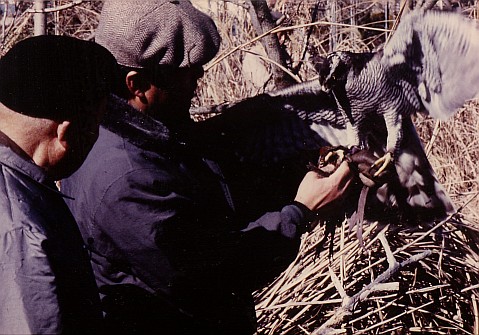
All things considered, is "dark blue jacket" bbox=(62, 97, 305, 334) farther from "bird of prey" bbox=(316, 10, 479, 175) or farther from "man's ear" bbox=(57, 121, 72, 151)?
"bird of prey" bbox=(316, 10, 479, 175)

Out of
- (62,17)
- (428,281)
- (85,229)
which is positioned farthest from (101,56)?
(62,17)

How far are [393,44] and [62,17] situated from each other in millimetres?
3509

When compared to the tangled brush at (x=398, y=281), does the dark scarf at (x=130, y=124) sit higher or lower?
higher

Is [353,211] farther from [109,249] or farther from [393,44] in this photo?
[109,249]

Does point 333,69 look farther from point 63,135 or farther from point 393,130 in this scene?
point 63,135

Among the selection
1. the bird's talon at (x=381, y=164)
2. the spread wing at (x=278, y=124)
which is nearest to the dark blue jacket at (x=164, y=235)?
the bird's talon at (x=381, y=164)

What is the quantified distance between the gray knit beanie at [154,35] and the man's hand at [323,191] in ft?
1.39

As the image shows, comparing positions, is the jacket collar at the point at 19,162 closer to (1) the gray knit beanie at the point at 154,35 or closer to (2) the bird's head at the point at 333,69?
(1) the gray knit beanie at the point at 154,35

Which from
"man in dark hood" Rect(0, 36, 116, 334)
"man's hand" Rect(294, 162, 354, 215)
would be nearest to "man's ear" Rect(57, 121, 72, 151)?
"man in dark hood" Rect(0, 36, 116, 334)

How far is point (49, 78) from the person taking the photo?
1201 millimetres

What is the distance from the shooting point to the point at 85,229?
1546 millimetres

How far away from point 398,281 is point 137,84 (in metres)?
1.34

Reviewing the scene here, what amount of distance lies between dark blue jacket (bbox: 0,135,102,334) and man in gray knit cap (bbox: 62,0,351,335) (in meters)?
0.31

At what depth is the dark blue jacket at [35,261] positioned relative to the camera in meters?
1.05
